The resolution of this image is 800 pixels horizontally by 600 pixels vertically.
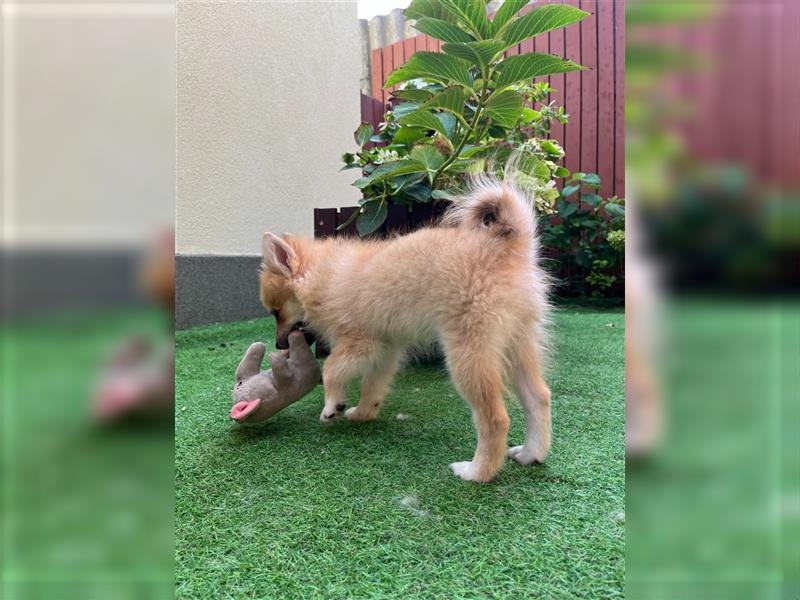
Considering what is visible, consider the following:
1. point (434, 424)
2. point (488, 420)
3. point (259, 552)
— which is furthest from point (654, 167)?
point (434, 424)

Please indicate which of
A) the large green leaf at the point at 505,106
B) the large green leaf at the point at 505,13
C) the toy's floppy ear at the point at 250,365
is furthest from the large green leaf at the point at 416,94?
the toy's floppy ear at the point at 250,365

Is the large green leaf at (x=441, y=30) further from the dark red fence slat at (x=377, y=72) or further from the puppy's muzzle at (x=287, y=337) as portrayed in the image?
the dark red fence slat at (x=377, y=72)

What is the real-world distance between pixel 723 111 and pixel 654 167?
6cm

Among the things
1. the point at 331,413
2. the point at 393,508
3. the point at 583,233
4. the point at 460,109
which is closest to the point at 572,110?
the point at 583,233

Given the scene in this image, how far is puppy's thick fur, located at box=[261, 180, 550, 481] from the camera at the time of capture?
1.58 meters

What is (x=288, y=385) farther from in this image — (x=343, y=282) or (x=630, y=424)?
(x=630, y=424)

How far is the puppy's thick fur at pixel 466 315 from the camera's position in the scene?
1.58m

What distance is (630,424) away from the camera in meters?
0.47

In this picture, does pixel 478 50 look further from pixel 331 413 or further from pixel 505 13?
pixel 331 413

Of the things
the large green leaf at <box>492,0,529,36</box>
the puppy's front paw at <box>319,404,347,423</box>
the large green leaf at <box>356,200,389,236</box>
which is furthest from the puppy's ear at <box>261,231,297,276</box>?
the large green leaf at <box>492,0,529,36</box>

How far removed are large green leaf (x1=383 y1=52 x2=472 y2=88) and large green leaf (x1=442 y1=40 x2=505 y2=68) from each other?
0.16 feet

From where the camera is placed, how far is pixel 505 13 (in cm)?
203

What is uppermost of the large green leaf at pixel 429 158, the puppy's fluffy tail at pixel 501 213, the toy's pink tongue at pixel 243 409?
the large green leaf at pixel 429 158

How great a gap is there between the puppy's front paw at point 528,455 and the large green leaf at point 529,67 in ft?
4.90
